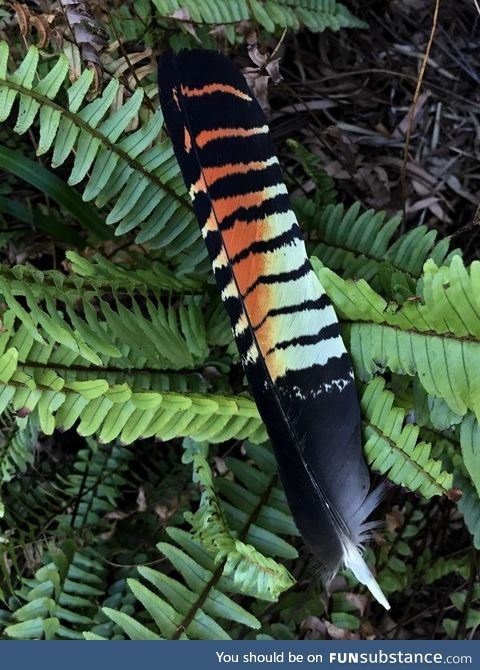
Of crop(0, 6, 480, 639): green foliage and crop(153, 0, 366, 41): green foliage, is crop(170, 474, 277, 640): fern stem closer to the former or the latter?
crop(0, 6, 480, 639): green foliage

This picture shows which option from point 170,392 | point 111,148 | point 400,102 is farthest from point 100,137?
point 400,102

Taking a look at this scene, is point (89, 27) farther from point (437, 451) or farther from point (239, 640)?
point (239, 640)

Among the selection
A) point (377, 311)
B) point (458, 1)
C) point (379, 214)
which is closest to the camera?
point (377, 311)

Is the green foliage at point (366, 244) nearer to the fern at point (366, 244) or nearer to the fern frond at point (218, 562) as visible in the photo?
the fern at point (366, 244)

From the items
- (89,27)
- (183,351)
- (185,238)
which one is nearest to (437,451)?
(183,351)

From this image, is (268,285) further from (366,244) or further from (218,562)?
(218,562)

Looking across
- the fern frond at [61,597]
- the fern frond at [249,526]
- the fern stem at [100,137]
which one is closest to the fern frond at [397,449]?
the fern frond at [249,526]

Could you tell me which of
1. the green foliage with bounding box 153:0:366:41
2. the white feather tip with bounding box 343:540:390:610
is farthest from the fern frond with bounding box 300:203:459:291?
the white feather tip with bounding box 343:540:390:610
